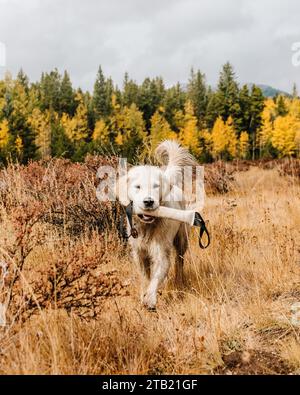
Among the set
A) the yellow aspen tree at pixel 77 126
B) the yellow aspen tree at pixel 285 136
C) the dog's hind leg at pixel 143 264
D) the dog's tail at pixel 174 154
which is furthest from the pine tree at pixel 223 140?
the dog's hind leg at pixel 143 264

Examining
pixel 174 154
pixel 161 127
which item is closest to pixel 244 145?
pixel 161 127

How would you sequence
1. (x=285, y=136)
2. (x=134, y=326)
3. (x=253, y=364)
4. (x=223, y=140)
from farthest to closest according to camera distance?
(x=223, y=140) < (x=285, y=136) < (x=134, y=326) < (x=253, y=364)

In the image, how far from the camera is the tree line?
49750mm

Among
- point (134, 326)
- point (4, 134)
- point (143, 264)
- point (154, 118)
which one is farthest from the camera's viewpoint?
point (154, 118)

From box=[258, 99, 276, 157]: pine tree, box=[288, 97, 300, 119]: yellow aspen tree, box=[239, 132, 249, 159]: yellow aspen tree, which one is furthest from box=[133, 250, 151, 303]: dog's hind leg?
box=[288, 97, 300, 119]: yellow aspen tree

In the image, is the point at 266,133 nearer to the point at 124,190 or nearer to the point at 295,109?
the point at 295,109

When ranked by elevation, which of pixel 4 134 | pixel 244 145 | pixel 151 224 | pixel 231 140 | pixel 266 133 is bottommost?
pixel 151 224

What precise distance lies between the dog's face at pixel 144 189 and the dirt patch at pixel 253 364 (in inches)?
54.6

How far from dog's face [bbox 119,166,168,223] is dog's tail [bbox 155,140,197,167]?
681mm

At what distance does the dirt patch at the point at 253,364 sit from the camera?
2.45 m

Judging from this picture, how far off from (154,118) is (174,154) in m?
65.6

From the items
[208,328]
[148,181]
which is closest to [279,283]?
[208,328]

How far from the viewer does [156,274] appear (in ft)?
12.4
